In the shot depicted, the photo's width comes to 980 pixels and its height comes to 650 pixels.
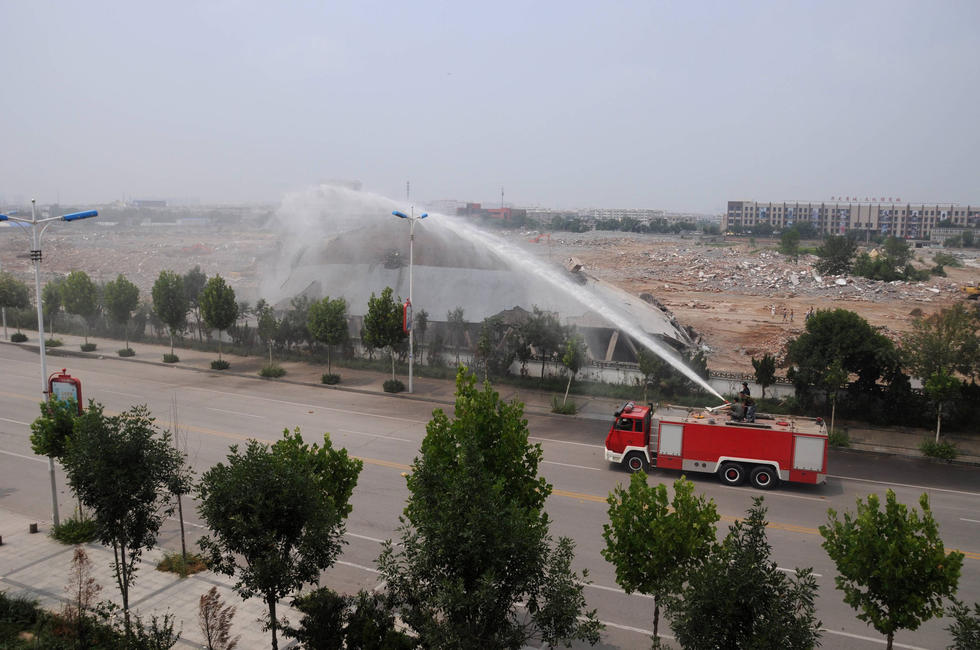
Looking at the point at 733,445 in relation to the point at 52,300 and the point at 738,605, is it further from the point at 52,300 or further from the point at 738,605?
the point at 52,300

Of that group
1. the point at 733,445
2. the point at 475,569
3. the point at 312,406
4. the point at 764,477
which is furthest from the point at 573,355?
the point at 475,569

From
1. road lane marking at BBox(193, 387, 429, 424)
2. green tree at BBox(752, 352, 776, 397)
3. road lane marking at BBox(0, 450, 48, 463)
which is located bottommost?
road lane marking at BBox(0, 450, 48, 463)

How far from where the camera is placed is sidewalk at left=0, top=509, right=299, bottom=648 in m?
11.7

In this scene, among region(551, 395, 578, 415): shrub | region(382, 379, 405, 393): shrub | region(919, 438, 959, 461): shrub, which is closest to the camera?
region(919, 438, 959, 461): shrub

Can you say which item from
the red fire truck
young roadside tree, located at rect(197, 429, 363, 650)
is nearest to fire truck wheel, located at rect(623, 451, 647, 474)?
the red fire truck

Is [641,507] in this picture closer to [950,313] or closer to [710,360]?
[950,313]

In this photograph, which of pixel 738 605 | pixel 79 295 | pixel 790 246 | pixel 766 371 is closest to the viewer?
pixel 738 605

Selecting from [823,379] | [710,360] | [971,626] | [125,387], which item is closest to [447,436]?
[971,626]

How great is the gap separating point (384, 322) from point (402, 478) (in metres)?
11.3

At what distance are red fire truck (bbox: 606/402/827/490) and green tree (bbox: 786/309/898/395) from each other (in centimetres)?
560

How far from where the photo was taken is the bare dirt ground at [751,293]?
43625mm

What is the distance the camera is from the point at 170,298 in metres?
35.4

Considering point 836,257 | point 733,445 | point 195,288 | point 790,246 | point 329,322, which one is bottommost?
point 733,445

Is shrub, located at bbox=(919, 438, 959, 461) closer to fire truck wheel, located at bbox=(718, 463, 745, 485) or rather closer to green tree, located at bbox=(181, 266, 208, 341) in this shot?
fire truck wheel, located at bbox=(718, 463, 745, 485)
